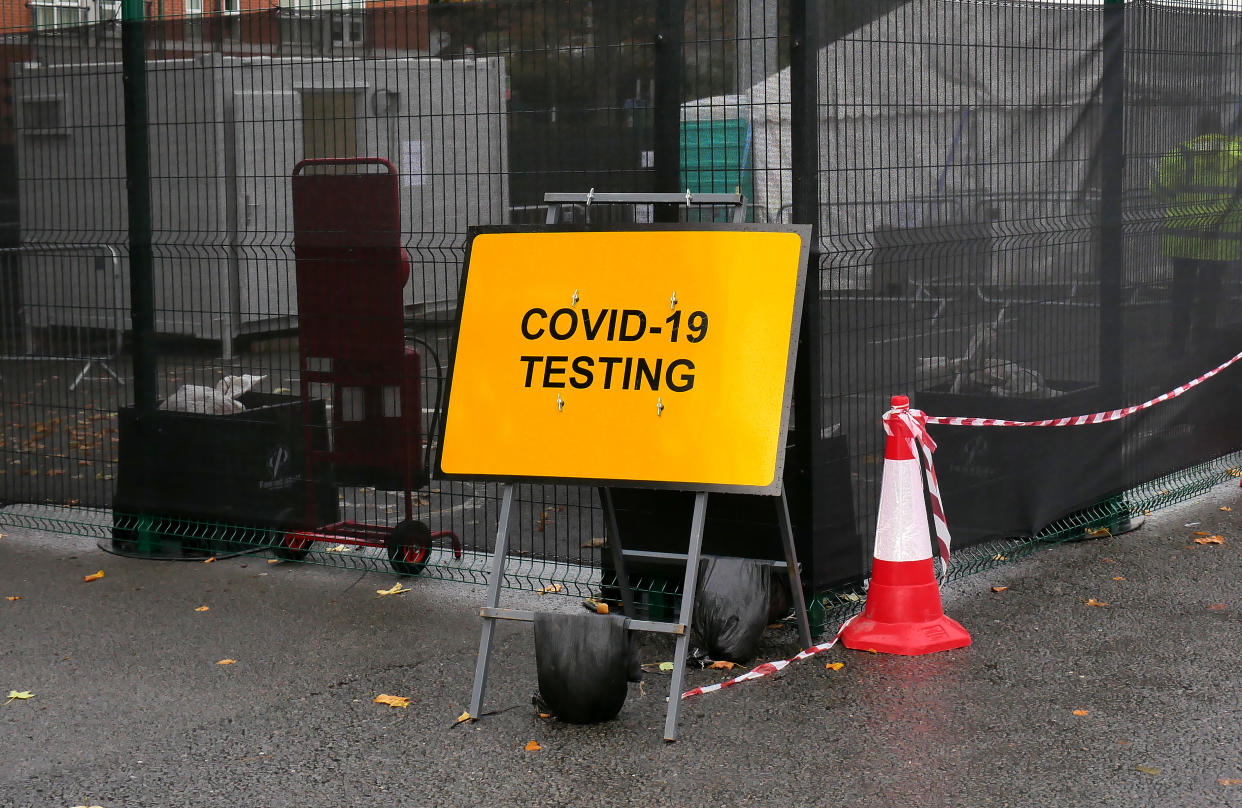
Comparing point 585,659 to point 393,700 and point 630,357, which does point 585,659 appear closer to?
point 393,700

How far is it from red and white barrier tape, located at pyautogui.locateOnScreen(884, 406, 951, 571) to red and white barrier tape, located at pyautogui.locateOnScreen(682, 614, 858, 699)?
747mm

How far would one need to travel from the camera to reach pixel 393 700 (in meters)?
5.41

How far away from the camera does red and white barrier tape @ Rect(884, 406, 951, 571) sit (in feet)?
19.2

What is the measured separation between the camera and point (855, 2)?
5969 mm

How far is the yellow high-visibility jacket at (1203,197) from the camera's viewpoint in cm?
817

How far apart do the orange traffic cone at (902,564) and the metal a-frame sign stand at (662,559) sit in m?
0.32

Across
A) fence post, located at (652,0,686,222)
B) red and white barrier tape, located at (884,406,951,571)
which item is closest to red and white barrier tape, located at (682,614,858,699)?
red and white barrier tape, located at (884,406,951,571)

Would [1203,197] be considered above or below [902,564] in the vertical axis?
above

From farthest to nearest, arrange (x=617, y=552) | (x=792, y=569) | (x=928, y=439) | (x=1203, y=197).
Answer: (x=1203, y=197) → (x=928, y=439) → (x=617, y=552) → (x=792, y=569)

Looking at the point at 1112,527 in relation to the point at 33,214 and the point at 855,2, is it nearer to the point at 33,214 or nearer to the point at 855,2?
the point at 855,2

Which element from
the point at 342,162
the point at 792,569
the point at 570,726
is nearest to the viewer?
the point at 570,726

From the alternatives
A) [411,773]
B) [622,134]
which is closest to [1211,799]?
[411,773]

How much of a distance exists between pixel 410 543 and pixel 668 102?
2.55 meters

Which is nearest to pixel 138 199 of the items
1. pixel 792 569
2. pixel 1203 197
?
pixel 792 569
